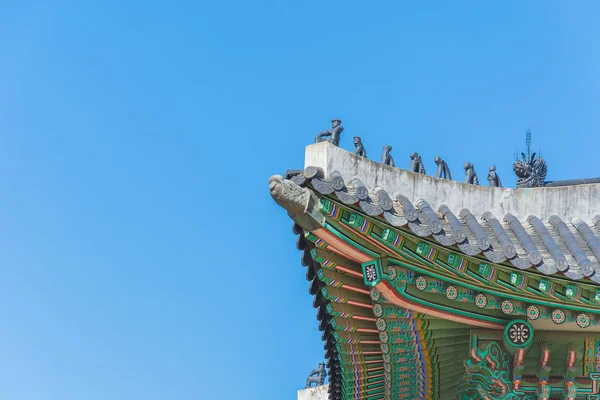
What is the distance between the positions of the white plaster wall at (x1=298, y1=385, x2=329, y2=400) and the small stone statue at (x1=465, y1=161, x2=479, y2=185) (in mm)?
3681

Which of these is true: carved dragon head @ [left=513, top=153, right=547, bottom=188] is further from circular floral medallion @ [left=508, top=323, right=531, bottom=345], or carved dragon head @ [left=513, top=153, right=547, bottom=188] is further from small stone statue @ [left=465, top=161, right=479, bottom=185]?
circular floral medallion @ [left=508, top=323, right=531, bottom=345]

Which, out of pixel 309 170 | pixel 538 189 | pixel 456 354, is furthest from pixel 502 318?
pixel 309 170

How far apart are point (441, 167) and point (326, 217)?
6.55ft

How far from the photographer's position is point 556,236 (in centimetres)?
1223

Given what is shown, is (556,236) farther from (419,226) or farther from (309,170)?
(309,170)

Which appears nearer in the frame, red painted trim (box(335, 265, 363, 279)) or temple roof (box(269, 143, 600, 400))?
temple roof (box(269, 143, 600, 400))

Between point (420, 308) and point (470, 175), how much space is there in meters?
1.86

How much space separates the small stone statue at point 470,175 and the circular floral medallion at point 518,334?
1.70m

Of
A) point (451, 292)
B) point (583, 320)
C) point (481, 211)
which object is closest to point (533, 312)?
point (583, 320)

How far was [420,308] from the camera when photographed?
38.0 ft

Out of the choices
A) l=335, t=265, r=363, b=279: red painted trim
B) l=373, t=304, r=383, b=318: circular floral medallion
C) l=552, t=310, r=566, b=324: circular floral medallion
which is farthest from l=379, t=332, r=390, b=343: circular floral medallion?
l=552, t=310, r=566, b=324: circular floral medallion

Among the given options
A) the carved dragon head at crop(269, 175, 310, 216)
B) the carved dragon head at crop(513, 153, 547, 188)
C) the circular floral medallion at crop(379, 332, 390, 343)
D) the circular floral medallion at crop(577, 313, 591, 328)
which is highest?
the carved dragon head at crop(513, 153, 547, 188)

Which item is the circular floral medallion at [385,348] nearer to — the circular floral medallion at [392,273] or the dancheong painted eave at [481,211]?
the circular floral medallion at [392,273]

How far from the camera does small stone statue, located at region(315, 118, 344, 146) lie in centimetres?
1143
